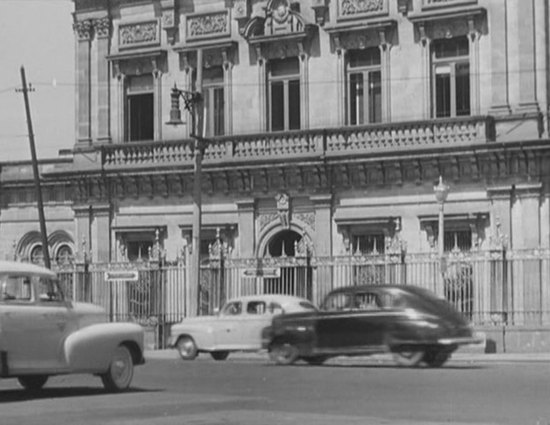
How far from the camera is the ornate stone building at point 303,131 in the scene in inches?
1690

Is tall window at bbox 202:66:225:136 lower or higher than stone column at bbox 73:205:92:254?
higher

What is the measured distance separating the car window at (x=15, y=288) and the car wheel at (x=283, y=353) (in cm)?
1186

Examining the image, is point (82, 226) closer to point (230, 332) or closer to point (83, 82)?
point (83, 82)

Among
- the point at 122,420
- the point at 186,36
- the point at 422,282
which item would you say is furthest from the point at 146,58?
the point at 122,420

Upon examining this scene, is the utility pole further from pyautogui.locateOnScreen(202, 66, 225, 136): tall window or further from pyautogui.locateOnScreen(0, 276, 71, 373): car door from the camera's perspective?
pyautogui.locateOnScreen(0, 276, 71, 373): car door

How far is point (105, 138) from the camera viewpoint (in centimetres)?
5031

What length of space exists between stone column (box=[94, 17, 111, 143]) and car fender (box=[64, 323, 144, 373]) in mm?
27384

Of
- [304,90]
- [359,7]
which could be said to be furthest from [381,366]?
[359,7]

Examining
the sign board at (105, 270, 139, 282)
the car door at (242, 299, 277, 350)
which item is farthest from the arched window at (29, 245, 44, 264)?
the car door at (242, 299, 277, 350)

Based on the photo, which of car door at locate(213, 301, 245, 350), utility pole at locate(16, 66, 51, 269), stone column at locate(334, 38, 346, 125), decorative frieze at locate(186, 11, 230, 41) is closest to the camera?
car door at locate(213, 301, 245, 350)

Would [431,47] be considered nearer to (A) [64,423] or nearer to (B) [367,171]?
(B) [367,171]

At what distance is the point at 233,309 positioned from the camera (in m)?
38.3

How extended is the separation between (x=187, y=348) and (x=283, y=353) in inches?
220

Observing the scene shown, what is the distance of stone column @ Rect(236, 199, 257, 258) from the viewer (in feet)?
155
